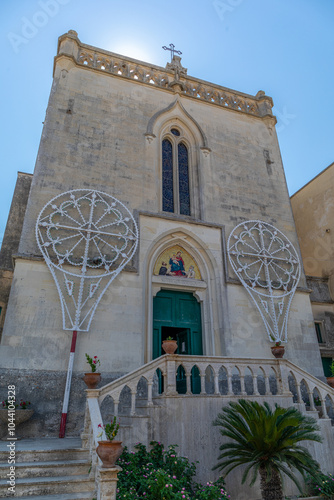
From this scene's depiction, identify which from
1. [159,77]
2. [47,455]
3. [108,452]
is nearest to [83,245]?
[47,455]

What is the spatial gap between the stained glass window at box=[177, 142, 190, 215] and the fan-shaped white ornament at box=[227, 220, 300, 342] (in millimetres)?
2061

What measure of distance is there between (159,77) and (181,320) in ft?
34.6

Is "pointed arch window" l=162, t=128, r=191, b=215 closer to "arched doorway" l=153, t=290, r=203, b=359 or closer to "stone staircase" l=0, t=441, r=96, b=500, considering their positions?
"arched doorway" l=153, t=290, r=203, b=359

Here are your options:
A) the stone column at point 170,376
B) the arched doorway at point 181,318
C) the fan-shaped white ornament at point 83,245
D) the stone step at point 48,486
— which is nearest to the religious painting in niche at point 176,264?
the arched doorway at point 181,318

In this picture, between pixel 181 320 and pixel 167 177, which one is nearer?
pixel 181 320

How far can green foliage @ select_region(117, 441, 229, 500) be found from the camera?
189 inches

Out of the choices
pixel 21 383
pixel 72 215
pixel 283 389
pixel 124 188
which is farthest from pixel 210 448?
pixel 124 188

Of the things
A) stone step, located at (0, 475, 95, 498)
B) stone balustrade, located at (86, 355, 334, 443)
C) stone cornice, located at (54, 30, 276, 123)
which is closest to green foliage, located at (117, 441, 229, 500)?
stone step, located at (0, 475, 95, 498)

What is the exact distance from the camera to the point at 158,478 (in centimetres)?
491

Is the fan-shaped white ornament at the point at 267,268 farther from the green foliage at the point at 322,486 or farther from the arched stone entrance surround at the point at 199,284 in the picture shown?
the green foliage at the point at 322,486

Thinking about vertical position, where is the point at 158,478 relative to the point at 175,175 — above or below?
below

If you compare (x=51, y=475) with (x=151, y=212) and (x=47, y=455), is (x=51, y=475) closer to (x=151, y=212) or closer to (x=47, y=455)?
(x=47, y=455)

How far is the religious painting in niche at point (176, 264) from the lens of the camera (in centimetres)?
1151

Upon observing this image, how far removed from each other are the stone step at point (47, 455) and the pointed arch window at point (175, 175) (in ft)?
27.6
